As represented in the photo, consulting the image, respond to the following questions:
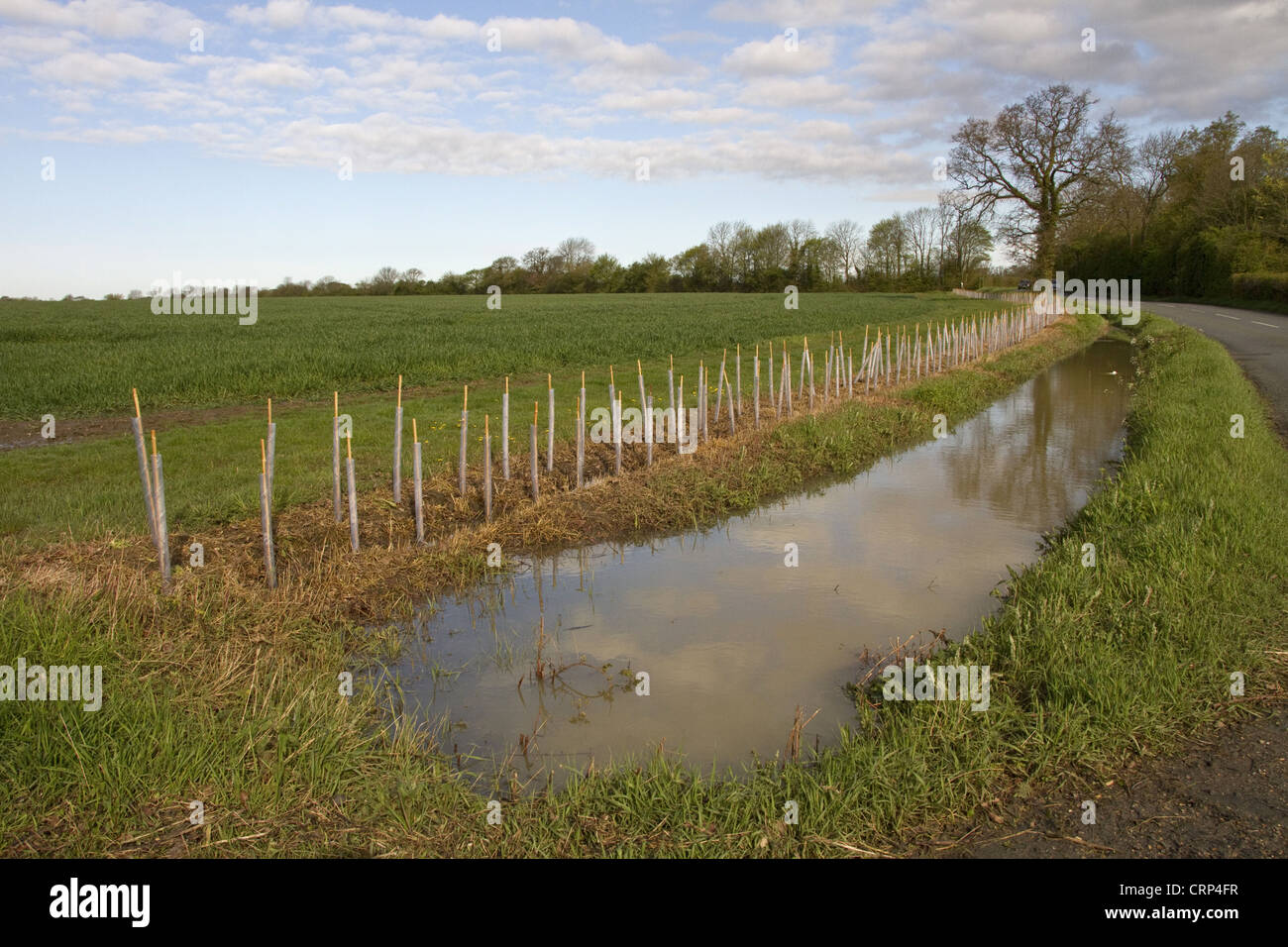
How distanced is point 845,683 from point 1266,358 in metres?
18.7

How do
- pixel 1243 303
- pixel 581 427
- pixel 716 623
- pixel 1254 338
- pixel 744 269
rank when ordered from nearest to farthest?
pixel 716 623 → pixel 581 427 → pixel 1254 338 → pixel 1243 303 → pixel 744 269

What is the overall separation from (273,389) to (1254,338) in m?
25.3

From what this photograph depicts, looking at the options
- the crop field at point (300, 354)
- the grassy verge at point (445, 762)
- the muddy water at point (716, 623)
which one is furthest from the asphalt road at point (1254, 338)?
the crop field at point (300, 354)

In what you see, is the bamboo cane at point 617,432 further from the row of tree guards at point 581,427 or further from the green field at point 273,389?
the green field at point 273,389

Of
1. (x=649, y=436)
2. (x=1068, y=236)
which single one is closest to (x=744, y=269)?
(x=1068, y=236)

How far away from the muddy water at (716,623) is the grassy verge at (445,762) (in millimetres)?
507

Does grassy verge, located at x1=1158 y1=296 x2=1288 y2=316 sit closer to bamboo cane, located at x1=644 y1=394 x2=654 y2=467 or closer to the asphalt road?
the asphalt road

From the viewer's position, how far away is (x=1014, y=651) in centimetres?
540

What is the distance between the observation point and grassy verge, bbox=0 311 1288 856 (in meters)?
A: 3.94

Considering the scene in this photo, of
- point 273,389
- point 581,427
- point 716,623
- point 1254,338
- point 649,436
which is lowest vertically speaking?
point 716,623

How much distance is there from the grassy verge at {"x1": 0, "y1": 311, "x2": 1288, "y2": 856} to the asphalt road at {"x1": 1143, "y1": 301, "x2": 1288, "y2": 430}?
7858 millimetres

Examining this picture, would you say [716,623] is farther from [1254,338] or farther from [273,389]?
[1254,338]

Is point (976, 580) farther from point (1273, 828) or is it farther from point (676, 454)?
point (676, 454)

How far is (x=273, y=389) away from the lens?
17.0 metres
